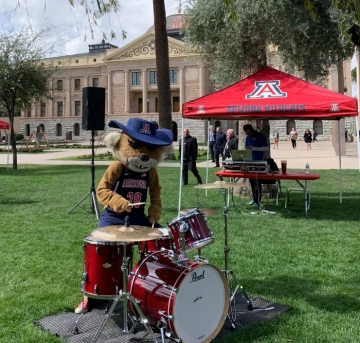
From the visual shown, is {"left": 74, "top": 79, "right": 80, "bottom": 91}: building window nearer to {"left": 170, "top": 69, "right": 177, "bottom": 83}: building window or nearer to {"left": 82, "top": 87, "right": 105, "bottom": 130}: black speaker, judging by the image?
{"left": 170, "top": 69, "right": 177, "bottom": 83}: building window

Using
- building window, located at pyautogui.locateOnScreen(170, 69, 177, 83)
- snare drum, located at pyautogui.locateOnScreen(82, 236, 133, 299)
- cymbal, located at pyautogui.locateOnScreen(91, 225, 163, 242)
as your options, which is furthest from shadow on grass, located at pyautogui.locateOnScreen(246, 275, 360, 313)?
building window, located at pyautogui.locateOnScreen(170, 69, 177, 83)

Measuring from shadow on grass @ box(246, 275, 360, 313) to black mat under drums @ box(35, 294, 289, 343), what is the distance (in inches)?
13.3

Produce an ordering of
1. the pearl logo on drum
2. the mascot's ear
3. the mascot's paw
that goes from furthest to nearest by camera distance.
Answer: the mascot's ear, the mascot's paw, the pearl logo on drum

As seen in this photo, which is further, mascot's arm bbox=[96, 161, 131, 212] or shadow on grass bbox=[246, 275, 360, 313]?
shadow on grass bbox=[246, 275, 360, 313]

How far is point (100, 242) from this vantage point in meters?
3.67

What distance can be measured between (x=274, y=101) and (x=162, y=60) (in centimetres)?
1054

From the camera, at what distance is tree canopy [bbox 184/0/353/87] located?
33.2 feet

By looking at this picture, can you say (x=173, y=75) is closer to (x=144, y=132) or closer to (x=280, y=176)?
(x=280, y=176)

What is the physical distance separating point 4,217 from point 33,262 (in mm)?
3484

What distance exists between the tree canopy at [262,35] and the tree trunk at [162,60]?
4.63 m

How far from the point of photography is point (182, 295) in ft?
10.4

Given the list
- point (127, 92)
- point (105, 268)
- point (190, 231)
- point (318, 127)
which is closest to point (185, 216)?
point (190, 231)

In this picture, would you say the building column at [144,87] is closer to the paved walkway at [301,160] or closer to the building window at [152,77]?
the building window at [152,77]

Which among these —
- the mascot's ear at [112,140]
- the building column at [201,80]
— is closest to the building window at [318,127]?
the building column at [201,80]
